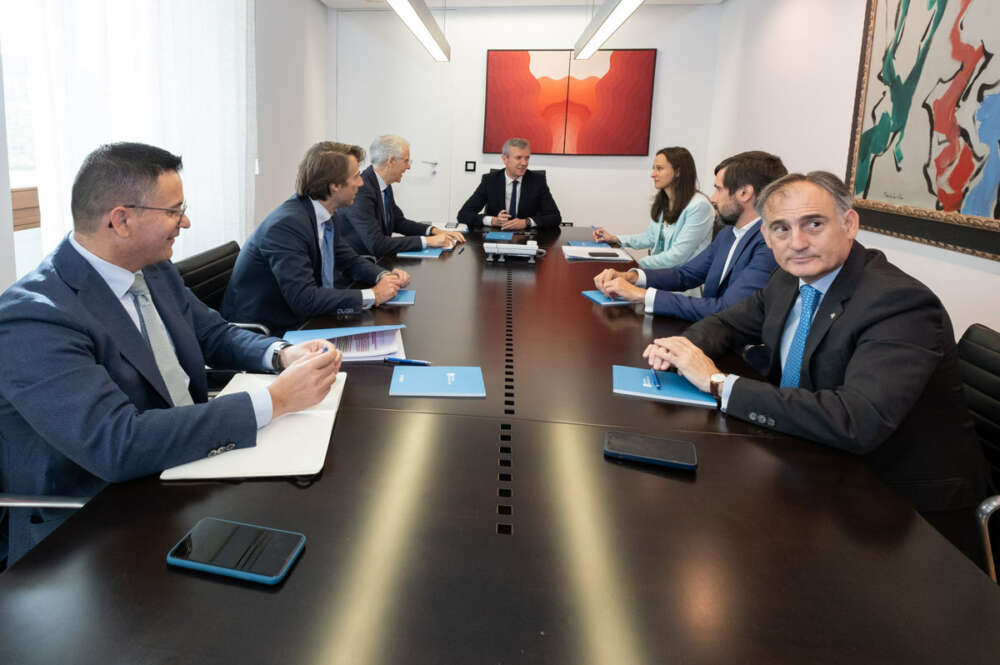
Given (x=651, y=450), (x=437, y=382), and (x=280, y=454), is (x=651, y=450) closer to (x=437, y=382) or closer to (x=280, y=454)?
(x=437, y=382)

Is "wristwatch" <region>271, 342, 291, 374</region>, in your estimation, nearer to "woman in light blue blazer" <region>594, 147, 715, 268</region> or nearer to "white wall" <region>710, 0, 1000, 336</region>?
"woman in light blue blazer" <region>594, 147, 715, 268</region>

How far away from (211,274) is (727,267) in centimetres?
215

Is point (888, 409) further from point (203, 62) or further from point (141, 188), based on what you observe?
point (203, 62)

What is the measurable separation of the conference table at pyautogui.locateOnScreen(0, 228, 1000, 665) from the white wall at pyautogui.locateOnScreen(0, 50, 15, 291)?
1806mm

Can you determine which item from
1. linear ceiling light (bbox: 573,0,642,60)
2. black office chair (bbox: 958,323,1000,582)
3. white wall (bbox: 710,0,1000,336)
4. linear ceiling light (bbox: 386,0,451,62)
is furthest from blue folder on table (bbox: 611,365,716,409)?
linear ceiling light (bbox: 386,0,451,62)

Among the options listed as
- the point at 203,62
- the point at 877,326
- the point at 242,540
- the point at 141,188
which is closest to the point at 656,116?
the point at 203,62

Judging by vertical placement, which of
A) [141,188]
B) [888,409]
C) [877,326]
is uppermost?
[141,188]

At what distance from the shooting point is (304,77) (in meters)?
6.10

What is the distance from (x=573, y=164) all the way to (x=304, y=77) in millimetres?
2722

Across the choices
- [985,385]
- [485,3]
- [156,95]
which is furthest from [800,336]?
[485,3]

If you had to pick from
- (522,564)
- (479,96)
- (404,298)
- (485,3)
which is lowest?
(522,564)

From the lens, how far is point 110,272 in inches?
55.7

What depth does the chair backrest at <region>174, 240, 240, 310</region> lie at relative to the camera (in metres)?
2.47

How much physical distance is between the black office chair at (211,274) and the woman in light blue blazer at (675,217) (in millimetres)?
2296
